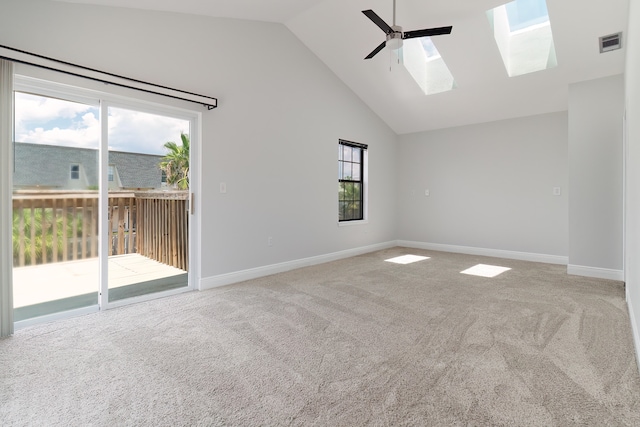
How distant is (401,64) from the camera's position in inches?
196

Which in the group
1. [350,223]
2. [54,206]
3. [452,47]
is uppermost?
[452,47]

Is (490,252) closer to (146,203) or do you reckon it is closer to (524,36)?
(524,36)

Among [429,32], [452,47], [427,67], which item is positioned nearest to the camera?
[429,32]

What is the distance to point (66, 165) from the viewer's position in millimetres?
2895

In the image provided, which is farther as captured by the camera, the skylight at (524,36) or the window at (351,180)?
the window at (351,180)

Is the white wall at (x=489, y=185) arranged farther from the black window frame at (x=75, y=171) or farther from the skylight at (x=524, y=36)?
the black window frame at (x=75, y=171)

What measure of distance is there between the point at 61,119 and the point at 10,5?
871 millimetres

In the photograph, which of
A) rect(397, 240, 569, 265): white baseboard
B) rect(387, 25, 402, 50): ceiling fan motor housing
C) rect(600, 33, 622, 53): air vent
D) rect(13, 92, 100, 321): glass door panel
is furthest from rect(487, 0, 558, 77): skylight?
rect(13, 92, 100, 321): glass door panel

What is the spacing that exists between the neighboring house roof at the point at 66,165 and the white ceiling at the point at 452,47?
132cm

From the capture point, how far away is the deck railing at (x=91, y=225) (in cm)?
271

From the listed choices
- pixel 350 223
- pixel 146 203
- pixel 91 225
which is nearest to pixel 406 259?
pixel 350 223

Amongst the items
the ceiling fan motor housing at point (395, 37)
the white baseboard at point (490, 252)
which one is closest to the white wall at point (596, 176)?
the white baseboard at point (490, 252)

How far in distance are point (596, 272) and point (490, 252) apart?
1.73 metres

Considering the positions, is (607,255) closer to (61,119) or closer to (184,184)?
(184,184)
